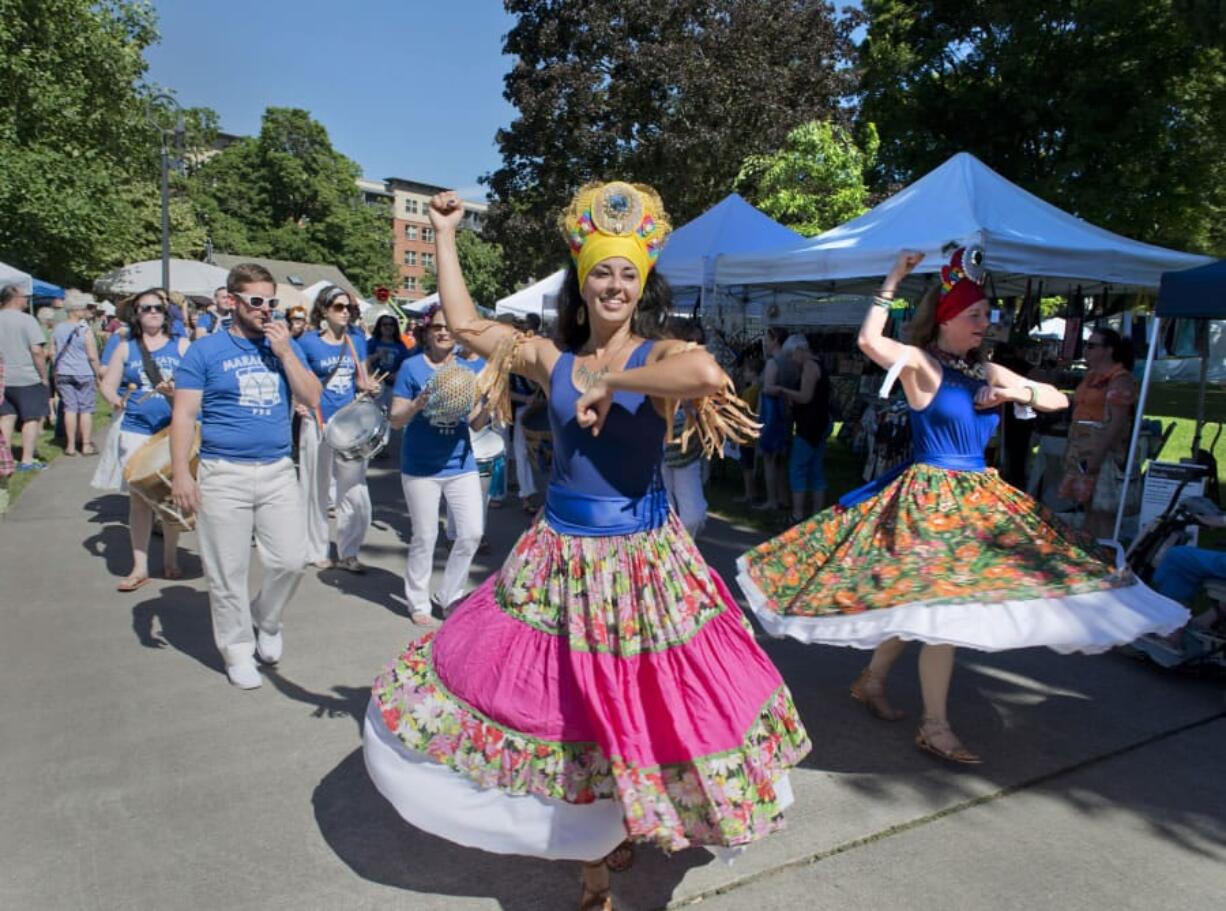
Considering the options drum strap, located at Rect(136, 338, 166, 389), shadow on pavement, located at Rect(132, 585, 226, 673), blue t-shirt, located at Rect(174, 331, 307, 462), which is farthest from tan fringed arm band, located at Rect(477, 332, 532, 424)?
drum strap, located at Rect(136, 338, 166, 389)

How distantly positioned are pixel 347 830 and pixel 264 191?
196 ft

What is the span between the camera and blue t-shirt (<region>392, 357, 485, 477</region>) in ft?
17.0

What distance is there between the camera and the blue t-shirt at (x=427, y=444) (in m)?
5.20

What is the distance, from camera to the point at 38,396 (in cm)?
1012

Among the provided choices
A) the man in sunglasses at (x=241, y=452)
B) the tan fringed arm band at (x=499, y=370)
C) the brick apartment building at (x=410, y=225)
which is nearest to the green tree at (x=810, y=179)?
the man in sunglasses at (x=241, y=452)

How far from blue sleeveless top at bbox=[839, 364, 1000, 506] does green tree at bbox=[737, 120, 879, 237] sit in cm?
1453

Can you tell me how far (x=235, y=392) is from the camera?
417cm

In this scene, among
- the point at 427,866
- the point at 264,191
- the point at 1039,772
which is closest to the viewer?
the point at 427,866

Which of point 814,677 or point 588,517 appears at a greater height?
point 588,517

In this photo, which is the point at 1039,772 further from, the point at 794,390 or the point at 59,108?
the point at 59,108

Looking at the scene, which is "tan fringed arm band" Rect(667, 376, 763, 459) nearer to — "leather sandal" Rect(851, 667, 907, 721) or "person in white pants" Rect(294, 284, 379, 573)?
"leather sandal" Rect(851, 667, 907, 721)

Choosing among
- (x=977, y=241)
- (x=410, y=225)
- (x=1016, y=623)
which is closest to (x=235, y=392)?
(x=1016, y=623)

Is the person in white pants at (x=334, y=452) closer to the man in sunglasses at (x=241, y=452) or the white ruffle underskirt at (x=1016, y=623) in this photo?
the man in sunglasses at (x=241, y=452)

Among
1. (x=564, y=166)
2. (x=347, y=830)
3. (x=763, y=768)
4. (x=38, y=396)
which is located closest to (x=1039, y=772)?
(x=763, y=768)
